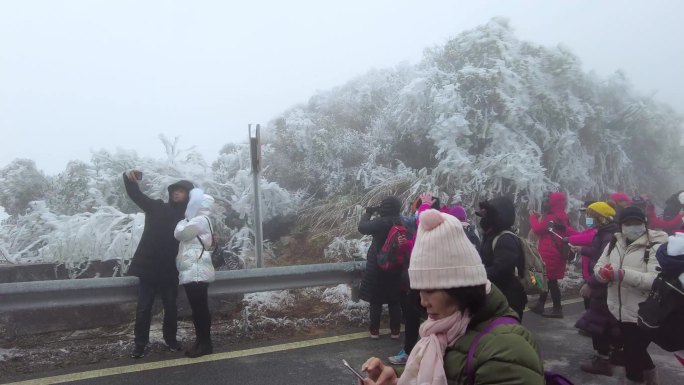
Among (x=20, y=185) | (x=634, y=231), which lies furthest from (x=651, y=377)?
(x=20, y=185)

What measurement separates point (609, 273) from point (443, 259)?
277cm

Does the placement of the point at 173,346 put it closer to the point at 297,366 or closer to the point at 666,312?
the point at 297,366

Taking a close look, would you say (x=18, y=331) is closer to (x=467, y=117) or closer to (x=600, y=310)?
(x=600, y=310)

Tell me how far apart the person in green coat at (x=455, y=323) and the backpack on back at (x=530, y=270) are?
2316 mm

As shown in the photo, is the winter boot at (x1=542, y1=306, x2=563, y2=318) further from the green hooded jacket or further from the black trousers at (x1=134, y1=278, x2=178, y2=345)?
the green hooded jacket

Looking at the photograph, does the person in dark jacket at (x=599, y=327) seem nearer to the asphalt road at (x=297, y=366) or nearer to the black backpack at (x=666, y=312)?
the asphalt road at (x=297, y=366)

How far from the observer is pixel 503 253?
3.69 m

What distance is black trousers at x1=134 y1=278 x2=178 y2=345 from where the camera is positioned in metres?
4.23

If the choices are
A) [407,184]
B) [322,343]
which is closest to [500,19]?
[407,184]

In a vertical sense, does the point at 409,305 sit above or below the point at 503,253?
below

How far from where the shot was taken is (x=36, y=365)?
395cm

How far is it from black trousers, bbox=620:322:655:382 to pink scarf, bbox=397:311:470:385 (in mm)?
2895

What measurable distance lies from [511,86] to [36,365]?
8360 millimetres

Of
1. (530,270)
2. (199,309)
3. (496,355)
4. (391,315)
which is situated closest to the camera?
(496,355)
